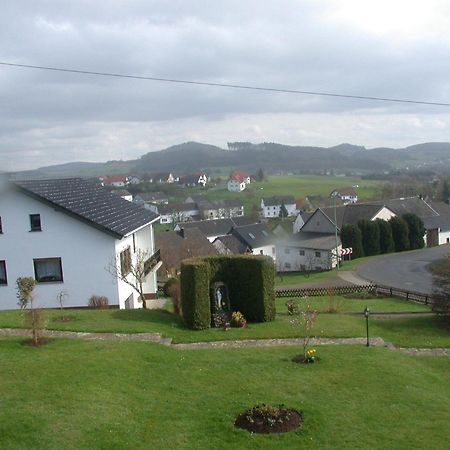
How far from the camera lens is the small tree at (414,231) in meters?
61.0

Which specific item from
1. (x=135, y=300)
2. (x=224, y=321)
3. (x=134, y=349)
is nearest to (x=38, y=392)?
(x=134, y=349)

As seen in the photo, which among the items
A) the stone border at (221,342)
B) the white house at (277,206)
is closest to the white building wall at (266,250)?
the stone border at (221,342)

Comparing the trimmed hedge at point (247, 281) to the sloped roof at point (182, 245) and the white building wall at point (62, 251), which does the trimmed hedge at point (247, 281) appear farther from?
the sloped roof at point (182, 245)

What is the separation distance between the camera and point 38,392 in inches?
445

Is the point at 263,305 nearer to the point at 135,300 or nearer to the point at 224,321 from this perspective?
the point at 224,321

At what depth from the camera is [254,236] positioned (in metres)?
69.8

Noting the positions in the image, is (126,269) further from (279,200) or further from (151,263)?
(279,200)

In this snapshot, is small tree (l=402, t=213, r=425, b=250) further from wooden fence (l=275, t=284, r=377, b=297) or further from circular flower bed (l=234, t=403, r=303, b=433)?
circular flower bed (l=234, t=403, r=303, b=433)

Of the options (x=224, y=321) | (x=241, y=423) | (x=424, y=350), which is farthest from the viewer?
(x=224, y=321)

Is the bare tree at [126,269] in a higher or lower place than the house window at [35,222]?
lower

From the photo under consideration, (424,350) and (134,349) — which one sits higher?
(134,349)

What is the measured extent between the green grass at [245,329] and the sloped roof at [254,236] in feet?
144

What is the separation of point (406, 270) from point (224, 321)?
3108cm

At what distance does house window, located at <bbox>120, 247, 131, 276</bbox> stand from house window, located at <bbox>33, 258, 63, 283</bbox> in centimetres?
266
